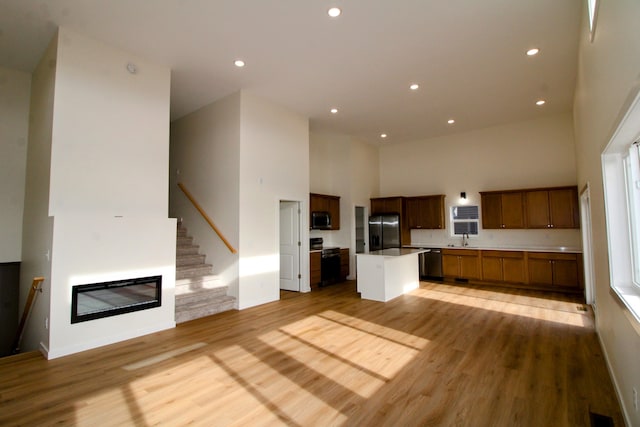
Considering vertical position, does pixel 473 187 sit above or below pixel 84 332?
above

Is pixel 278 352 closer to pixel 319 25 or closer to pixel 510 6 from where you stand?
pixel 319 25

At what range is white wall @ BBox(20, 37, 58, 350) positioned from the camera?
145 inches

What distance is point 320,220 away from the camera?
7.42m

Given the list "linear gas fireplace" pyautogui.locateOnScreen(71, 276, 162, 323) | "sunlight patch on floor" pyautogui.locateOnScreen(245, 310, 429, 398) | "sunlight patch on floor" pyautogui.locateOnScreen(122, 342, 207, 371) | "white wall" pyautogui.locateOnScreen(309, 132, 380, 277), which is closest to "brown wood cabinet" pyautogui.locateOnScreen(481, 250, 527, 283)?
"white wall" pyautogui.locateOnScreen(309, 132, 380, 277)

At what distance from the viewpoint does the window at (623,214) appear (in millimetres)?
2297

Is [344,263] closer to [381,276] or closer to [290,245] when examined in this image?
[290,245]

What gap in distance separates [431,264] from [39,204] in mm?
7715

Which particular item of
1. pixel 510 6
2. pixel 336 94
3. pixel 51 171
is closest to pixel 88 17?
pixel 51 171

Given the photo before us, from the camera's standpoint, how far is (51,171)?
3691 mm

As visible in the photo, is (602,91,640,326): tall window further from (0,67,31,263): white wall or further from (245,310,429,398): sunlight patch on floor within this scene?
(0,67,31,263): white wall

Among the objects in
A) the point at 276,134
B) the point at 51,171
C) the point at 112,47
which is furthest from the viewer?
the point at 276,134

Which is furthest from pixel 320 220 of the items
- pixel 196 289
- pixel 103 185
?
pixel 103 185

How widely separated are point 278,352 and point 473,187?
662 cm

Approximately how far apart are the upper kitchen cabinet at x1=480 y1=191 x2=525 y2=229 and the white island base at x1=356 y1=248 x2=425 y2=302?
2.55 metres
